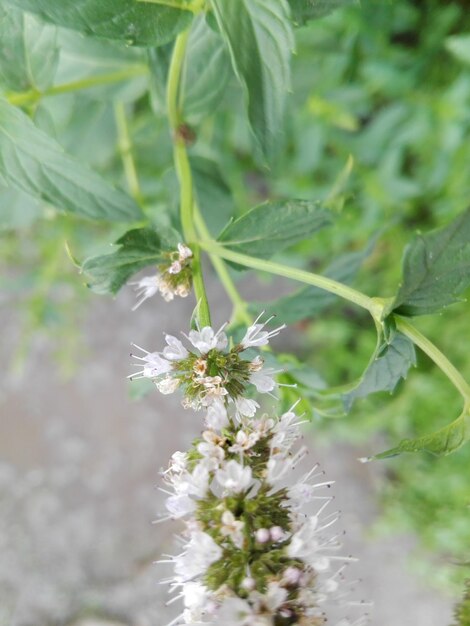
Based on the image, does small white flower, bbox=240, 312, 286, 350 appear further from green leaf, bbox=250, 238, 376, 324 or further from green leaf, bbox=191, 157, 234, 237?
green leaf, bbox=191, 157, 234, 237

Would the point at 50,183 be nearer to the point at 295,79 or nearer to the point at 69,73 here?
the point at 69,73

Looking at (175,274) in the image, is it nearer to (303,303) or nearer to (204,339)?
(204,339)

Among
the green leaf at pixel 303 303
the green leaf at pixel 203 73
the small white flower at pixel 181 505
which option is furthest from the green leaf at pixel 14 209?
the small white flower at pixel 181 505

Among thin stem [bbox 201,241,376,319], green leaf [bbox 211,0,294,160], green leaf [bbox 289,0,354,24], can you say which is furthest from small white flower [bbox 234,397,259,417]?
green leaf [bbox 289,0,354,24]

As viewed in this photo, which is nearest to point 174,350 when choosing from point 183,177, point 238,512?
point 238,512

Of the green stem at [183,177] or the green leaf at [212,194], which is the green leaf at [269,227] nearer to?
the green stem at [183,177]

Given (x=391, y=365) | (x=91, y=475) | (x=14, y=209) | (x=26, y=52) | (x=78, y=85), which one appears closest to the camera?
(x=391, y=365)
